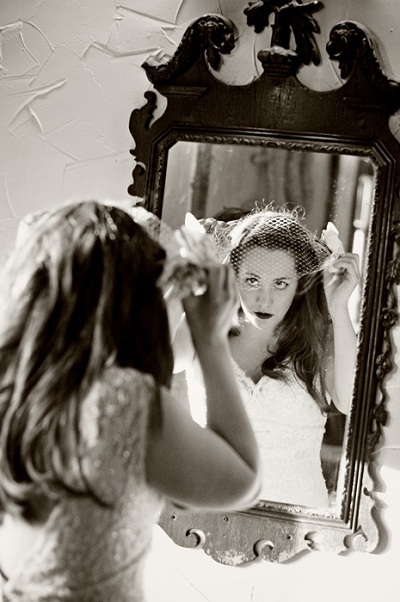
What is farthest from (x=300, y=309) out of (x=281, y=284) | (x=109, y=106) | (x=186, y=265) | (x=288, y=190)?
(x=186, y=265)

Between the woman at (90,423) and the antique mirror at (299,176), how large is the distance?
0.78 meters

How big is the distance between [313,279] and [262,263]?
0.11 m

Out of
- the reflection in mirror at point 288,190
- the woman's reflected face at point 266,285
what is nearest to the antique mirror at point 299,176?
the reflection in mirror at point 288,190

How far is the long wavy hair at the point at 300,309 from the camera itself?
6.12 feet

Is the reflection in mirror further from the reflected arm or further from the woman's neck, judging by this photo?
the woman's neck

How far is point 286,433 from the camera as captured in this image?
6.13 ft

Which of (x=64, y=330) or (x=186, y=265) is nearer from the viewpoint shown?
(x=64, y=330)

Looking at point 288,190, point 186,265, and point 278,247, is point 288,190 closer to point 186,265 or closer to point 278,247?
point 278,247

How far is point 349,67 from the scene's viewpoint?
1898mm

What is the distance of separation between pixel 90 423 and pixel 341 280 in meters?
0.99

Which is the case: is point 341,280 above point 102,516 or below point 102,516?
above

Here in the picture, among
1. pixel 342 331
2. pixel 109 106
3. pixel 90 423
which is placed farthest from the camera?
pixel 109 106

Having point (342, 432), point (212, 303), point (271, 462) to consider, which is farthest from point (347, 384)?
point (212, 303)

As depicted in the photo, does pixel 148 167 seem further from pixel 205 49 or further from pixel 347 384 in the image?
pixel 347 384
